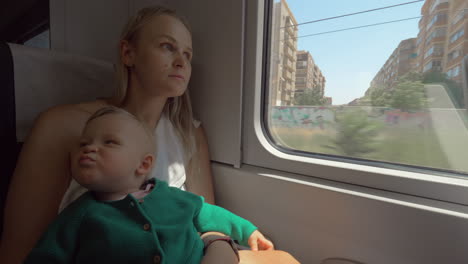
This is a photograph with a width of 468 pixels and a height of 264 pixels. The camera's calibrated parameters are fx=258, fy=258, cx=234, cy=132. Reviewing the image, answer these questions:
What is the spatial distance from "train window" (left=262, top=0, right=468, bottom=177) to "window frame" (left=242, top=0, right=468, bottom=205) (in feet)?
0.07

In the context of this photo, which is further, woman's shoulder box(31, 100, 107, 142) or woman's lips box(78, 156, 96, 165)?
woman's shoulder box(31, 100, 107, 142)

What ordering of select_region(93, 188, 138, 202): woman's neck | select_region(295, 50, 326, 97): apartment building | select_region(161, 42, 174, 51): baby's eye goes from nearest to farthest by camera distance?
select_region(93, 188, 138, 202): woman's neck → select_region(161, 42, 174, 51): baby's eye → select_region(295, 50, 326, 97): apartment building

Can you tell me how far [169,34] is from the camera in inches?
38.6

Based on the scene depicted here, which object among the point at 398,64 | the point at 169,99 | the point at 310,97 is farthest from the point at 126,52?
the point at 398,64

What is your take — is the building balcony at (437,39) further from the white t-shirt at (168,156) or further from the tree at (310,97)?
the white t-shirt at (168,156)

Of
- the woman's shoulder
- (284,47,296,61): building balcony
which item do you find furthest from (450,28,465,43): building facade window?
the woman's shoulder

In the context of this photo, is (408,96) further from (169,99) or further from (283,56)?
(169,99)

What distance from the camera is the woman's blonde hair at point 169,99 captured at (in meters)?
1.02

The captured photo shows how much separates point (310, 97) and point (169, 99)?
0.64 m

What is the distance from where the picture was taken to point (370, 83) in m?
0.98

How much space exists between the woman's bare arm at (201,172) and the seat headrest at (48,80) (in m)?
0.52

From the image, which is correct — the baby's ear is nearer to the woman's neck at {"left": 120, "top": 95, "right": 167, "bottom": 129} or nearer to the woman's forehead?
the woman's neck at {"left": 120, "top": 95, "right": 167, "bottom": 129}

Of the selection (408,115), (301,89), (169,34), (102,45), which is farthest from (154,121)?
(408,115)

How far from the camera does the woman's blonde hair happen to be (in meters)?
1.02
